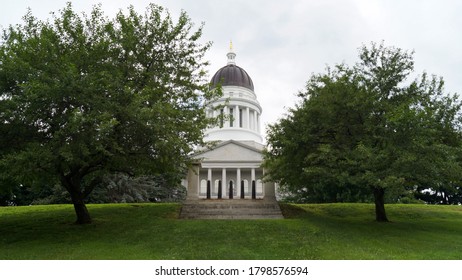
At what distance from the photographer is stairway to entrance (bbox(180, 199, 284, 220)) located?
1961 centimetres

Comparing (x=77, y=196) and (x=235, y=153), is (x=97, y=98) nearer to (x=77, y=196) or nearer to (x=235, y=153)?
(x=77, y=196)

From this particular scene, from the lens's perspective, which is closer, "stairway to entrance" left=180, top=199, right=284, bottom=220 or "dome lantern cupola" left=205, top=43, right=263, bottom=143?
"stairway to entrance" left=180, top=199, right=284, bottom=220

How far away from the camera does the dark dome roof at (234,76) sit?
60.3 m

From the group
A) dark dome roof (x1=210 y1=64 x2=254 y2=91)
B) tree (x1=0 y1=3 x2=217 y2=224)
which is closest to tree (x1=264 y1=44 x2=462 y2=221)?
tree (x1=0 y1=3 x2=217 y2=224)

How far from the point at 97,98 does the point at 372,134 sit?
35.3 ft

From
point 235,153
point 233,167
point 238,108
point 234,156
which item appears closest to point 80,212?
point 233,167

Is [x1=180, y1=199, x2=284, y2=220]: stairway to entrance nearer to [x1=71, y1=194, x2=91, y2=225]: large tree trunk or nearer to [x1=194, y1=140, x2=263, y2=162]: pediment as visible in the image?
[x1=71, y1=194, x2=91, y2=225]: large tree trunk

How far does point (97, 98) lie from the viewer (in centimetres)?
1300

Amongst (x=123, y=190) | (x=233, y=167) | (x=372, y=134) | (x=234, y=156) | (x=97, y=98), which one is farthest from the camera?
(x=234, y=156)

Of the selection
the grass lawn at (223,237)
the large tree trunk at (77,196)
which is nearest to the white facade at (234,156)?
the grass lawn at (223,237)

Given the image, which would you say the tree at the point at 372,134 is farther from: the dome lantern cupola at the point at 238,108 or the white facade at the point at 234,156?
the dome lantern cupola at the point at 238,108

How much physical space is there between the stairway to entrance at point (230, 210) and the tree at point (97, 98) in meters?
3.74

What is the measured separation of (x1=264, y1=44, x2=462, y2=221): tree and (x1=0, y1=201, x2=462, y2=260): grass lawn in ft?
6.34

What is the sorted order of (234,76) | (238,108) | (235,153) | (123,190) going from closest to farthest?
(123,190) < (235,153) < (238,108) < (234,76)
